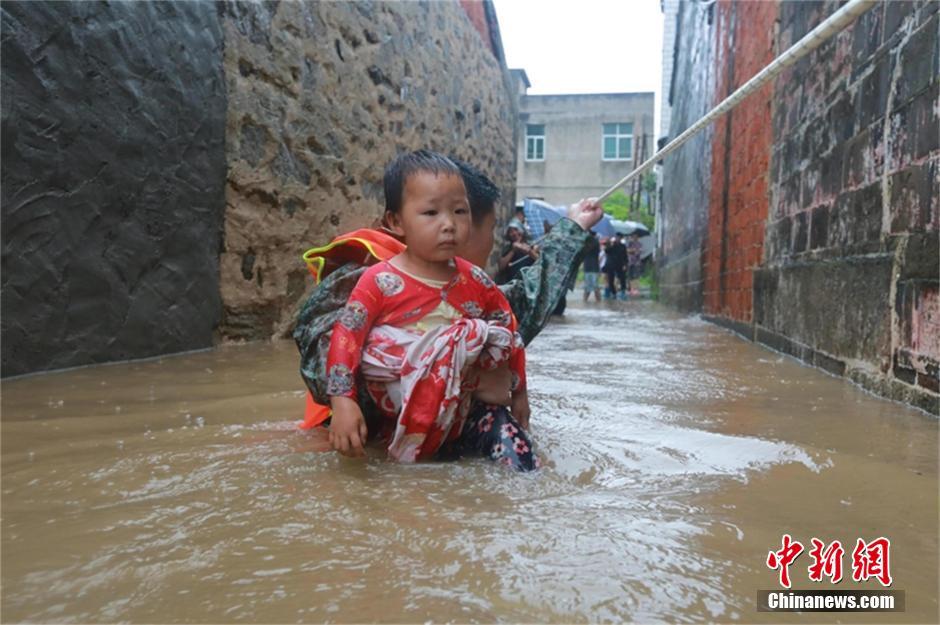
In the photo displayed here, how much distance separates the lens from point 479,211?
7.20 ft

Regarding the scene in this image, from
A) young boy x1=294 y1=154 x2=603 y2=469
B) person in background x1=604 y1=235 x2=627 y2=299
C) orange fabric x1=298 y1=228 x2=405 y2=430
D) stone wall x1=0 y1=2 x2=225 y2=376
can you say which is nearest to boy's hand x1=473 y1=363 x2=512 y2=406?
young boy x1=294 y1=154 x2=603 y2=469

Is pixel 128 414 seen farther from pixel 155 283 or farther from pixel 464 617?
pixel 464 617

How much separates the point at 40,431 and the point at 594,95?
28482mm

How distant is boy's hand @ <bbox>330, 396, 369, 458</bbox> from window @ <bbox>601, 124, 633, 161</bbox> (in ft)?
91.1

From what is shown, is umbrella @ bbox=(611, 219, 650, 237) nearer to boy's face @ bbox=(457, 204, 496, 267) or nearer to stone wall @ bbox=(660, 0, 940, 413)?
stone wall @ bbox=(660, 0, 940, 413)

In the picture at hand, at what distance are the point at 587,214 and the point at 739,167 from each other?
427 centimetres

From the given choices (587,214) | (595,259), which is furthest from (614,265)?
(587,214)

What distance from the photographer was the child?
5.50ft

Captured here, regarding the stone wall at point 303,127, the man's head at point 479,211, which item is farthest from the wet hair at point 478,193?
the stone wall at point 303,127

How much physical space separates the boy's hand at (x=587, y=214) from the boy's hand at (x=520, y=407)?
60cm

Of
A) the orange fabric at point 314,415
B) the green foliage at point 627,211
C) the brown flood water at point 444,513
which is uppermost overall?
the green foliage at point 627,211

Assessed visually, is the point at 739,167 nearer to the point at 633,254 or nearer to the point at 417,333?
the point at 417,333

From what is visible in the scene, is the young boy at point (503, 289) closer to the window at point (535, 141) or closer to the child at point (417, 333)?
the child at point (417, 333)

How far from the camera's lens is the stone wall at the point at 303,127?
4.16m
